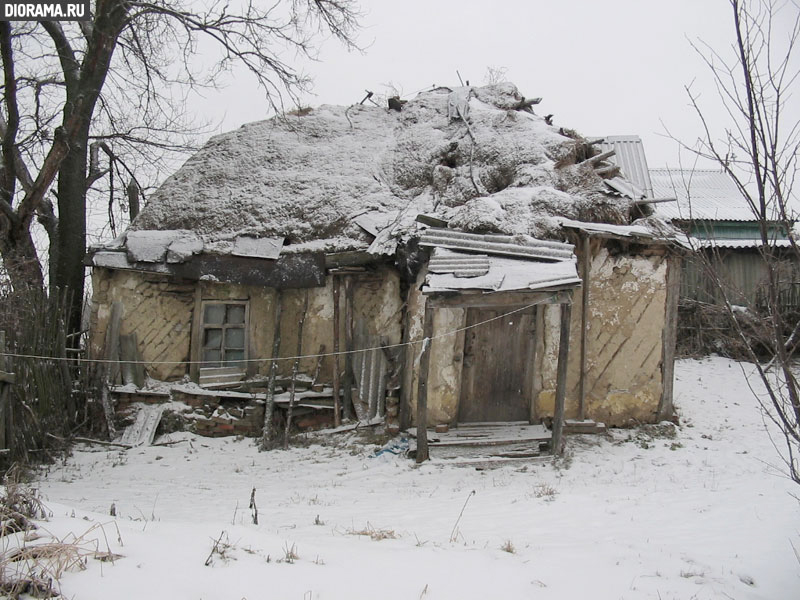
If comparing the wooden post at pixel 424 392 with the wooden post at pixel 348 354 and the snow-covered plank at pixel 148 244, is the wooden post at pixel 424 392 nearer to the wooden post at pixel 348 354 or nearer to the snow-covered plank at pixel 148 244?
the wooden post at pixel 348 354

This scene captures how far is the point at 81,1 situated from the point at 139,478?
739cm

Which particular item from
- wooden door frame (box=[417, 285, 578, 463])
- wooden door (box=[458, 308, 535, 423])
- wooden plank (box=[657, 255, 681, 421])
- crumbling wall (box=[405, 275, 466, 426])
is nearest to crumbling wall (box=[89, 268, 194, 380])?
crumbling wall (box=[405, 275, 466, 426])

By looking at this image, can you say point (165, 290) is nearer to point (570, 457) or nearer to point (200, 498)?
point (200, 498)

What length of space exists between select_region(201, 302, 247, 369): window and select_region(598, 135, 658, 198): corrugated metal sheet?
8.51 metres

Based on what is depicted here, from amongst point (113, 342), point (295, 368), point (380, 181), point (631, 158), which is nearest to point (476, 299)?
point (295, 368)

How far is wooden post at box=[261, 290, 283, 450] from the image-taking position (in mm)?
8062

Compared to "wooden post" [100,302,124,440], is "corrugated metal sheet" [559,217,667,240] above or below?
above

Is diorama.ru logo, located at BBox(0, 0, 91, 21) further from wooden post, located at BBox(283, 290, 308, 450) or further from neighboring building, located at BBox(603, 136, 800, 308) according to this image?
neighboring building, located at BBox(603, 136, 800, 308)

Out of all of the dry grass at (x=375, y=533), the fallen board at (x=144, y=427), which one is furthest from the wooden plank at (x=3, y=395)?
the dry grass at (x=375, y=533)

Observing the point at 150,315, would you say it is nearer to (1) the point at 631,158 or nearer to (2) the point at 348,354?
(2) the point at 348,354

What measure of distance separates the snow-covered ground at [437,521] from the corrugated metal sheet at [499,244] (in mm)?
2590

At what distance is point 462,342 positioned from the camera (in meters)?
7.68

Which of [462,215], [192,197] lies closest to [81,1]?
[192,197]

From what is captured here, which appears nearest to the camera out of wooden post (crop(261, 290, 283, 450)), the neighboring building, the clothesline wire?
the clothesline wire
